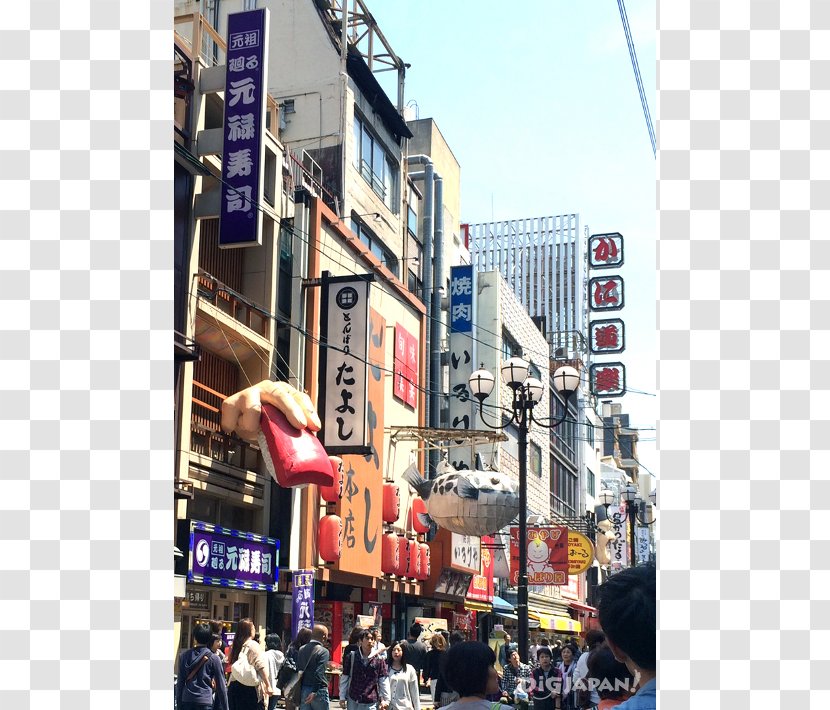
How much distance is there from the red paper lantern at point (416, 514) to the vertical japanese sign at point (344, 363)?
8.34 meters

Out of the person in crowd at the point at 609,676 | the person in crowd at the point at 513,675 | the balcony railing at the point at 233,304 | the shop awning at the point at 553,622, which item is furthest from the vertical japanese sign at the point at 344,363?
the shop awning at the point at 553,622

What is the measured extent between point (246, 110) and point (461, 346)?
2174 centimetres

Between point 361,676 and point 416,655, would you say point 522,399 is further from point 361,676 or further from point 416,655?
point 361,676

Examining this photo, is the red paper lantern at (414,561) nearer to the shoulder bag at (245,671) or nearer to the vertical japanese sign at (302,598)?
the vertical japanese sign at (302,598)

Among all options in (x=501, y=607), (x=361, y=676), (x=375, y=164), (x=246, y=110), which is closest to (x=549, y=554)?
(x=501, y=607)

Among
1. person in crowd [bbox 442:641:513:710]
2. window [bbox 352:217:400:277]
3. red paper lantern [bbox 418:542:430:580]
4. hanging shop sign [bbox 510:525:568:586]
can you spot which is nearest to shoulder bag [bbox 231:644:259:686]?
person in crowd [bbox 442:641:513:710]

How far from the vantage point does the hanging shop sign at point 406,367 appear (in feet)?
107

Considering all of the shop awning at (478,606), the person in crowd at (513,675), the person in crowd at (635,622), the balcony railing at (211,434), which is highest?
the balcony railing at (211,434)

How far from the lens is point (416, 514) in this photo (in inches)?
1280
